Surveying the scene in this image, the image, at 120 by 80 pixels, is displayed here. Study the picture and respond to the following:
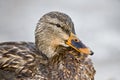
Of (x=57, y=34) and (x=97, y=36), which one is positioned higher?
(x=57, y=34)

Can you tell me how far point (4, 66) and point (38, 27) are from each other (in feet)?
1.57

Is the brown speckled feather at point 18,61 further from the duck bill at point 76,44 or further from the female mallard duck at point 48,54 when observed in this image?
the duck bill at point 76,44

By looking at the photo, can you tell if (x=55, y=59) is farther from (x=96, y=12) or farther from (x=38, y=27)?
(x=96, y=12)

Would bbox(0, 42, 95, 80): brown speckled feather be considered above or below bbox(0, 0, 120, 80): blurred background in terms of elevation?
above

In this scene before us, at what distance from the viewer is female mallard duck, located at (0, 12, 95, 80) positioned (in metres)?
6.43

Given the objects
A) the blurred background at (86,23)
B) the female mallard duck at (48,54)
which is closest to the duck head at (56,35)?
the female mallard duck at (48,54)

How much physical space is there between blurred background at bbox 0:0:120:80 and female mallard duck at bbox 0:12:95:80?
1.56 metres

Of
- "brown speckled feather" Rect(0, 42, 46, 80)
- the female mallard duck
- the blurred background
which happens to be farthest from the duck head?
the blurred background

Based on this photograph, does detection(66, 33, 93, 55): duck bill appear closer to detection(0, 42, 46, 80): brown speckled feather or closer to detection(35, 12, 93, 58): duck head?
detection(35, 12, 93, 58): duck head

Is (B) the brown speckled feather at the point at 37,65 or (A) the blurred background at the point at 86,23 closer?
(B) the brown speckled feather at the point at 37,65

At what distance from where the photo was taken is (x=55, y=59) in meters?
6.66

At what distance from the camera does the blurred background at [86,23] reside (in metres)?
8.60

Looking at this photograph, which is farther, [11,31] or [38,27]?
[11,31]

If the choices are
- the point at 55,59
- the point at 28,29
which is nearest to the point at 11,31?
the point at 28,29
